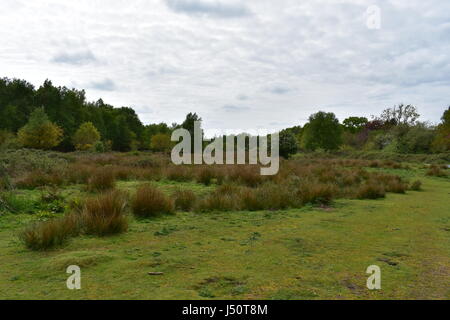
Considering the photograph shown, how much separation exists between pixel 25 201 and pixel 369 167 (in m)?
21.2

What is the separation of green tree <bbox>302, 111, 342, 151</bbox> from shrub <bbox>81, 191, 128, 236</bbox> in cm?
4292

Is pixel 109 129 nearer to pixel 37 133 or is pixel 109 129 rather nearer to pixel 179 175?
pixel 37 133

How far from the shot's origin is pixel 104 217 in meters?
5.28

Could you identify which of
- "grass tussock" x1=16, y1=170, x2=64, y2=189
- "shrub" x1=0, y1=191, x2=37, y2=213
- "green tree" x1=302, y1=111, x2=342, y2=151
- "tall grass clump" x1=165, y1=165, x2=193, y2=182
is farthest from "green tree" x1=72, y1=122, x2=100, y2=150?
"shrub" x1=0, y1=191, x2=37, y2=213

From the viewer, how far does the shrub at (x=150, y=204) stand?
21.4 ft

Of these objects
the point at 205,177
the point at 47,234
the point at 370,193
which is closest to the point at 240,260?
the point at 47,234

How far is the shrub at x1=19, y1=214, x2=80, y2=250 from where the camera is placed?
4367mm

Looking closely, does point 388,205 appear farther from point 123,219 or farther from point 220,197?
point 123,219

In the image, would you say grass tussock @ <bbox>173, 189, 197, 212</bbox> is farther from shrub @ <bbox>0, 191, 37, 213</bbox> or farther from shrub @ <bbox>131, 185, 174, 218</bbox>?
shrub @ <bbox>0, 191, 37, 213</bbox>

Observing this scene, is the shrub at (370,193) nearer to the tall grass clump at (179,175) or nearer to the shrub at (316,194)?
the shrub at (316,194)

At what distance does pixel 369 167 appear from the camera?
77.2 feet

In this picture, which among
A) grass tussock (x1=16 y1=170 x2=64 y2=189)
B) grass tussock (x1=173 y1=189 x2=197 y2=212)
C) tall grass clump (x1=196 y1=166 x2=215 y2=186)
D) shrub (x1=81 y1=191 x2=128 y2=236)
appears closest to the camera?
shrub (x1=81 y1=191 x2=128 y2=236)

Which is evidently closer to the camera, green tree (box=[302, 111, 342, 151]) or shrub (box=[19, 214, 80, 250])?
shrub (box=[19, 214, 80, 250])

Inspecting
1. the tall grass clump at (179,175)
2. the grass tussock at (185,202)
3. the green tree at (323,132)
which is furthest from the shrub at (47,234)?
the green tree at (323,132)
